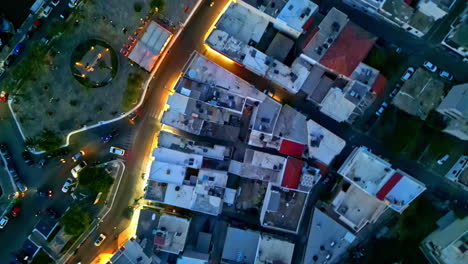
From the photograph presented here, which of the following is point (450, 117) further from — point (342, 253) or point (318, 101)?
point (342, 253)

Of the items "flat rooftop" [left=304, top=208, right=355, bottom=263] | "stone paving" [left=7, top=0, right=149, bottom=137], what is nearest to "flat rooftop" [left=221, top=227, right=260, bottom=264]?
"flat rooftop" [left=304, top=208, right=355, bottom=263]

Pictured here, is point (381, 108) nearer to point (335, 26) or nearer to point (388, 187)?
point (388, 187)

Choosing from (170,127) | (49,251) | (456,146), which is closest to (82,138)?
(170,127)

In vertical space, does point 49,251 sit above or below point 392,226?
below

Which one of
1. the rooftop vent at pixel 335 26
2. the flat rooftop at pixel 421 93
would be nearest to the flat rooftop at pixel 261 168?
the flat rooftop at pixel 421 93

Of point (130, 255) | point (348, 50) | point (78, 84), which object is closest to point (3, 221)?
point (130, 255)
